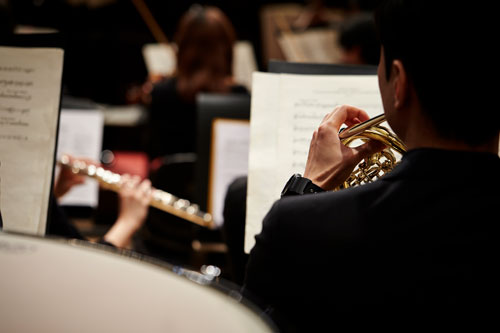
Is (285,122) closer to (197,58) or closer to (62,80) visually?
(62,80)

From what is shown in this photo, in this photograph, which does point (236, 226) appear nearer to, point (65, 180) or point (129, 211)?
point (129, 211)

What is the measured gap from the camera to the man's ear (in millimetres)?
784

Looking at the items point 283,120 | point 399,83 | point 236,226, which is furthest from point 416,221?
point 236,226

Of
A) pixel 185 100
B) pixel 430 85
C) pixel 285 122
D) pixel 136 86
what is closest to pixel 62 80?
pixel 285 122

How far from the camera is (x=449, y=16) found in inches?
29.0

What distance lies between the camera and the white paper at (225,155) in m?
2.02

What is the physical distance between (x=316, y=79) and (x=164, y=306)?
0.87m

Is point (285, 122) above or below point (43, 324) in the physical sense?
above

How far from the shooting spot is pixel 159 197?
2.00 m

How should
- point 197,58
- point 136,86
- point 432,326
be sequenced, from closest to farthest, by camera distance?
point 432,326 → point 197,58 → point 136,86

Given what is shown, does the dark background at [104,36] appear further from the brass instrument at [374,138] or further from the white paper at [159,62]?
the brass instrument at [374,138]

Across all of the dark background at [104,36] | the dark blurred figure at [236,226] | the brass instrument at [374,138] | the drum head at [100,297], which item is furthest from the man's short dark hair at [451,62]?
the dark background at [104,36]

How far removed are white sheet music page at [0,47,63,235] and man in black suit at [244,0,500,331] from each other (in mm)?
564

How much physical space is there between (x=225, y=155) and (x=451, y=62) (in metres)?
1.33
